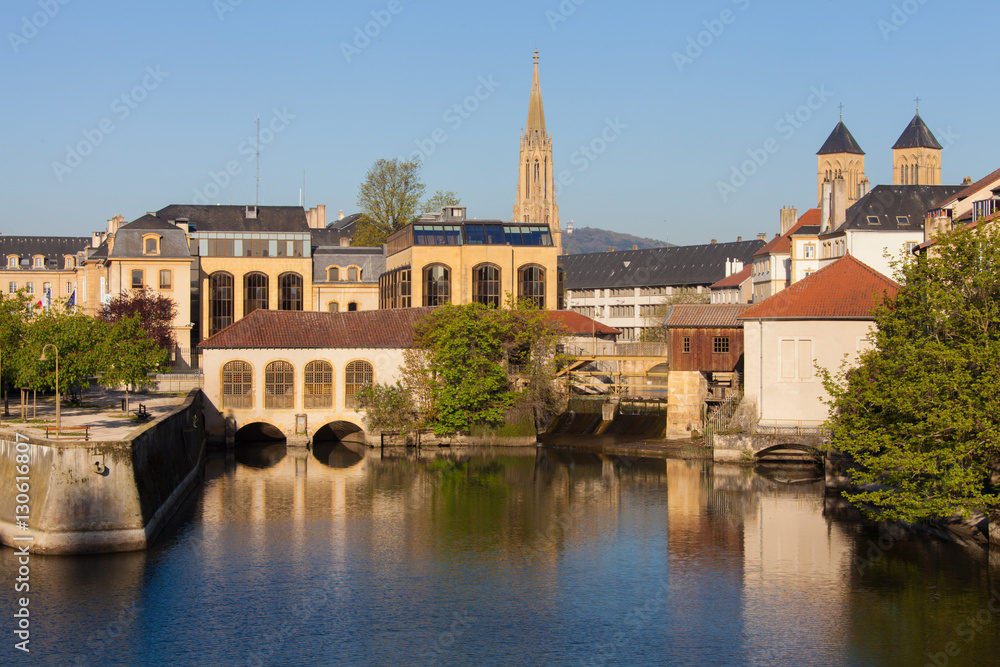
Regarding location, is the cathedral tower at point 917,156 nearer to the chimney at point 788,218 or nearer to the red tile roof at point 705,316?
the chimney at point 788,218

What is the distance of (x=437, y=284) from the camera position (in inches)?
3024

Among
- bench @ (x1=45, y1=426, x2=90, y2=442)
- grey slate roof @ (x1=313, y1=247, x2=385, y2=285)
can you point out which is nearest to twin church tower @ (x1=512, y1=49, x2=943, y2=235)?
grey slate roof @ (x1=313, y1=247, x2=385, y2=285)

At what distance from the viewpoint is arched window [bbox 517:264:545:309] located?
256 ft

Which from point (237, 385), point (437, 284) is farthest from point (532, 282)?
→ point (237, 385)

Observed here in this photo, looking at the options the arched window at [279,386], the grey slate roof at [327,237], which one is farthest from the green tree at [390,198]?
the arched window at [279,386]

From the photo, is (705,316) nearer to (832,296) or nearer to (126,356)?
(832,296)

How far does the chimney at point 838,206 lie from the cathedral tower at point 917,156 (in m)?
54.7

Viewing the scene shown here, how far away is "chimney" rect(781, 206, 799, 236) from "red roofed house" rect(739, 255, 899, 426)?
1755 inches

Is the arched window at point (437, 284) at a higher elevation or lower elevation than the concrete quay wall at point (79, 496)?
higher

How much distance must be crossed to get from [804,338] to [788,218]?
47817 mm

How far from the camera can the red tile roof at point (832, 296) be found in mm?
50000

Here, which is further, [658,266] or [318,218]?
[658,266]

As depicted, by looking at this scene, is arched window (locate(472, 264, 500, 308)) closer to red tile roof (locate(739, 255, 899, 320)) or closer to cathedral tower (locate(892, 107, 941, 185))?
red tile roof (locate(739, 255, 899, 320))

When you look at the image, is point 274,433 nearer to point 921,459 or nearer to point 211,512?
point 211,512
